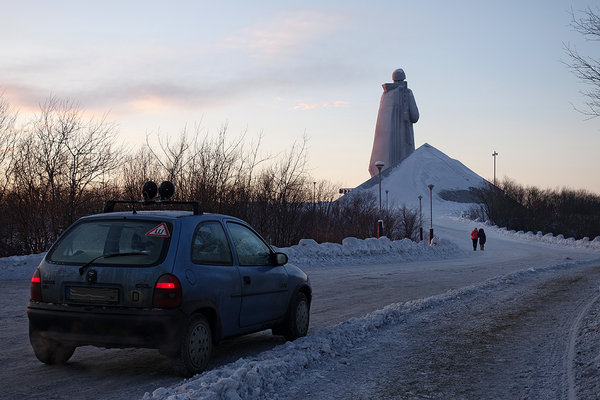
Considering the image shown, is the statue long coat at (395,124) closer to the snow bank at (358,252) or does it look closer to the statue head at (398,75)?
the statue head at (398,75)

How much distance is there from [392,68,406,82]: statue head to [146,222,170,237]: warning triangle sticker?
145943 millimetres

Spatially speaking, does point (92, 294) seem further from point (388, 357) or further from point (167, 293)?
point (388, 357)

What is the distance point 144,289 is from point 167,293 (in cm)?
22

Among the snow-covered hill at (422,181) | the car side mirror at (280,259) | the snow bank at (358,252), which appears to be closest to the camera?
the car side mirror at (280,259)

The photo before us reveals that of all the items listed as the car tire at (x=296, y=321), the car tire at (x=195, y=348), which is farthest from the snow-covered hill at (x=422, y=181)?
the car tire at (x=195, y=348)

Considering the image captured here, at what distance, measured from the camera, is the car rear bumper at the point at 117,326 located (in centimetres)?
616

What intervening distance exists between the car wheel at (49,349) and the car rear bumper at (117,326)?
0.31m

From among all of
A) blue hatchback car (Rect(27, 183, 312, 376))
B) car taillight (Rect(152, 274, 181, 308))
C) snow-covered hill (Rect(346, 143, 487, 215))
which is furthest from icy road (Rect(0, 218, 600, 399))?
snow-covered hill (Rect(346, 143, 487, 215))

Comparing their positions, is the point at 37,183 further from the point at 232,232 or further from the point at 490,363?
the point at 490,363

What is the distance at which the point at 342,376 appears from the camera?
259 inches

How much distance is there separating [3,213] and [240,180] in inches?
327

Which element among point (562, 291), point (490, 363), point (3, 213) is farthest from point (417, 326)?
point (3, 213)

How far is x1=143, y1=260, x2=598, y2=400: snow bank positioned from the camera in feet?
17.6

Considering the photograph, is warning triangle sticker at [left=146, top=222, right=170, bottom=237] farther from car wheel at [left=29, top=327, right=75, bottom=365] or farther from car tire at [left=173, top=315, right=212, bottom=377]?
car wheel at [left=29, top=327, right=75, bottom=365]
